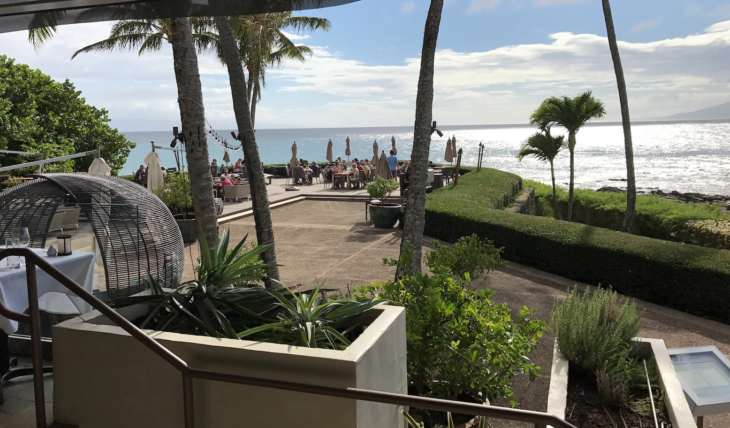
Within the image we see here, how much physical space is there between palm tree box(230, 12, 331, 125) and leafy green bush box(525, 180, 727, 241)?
11515 mm

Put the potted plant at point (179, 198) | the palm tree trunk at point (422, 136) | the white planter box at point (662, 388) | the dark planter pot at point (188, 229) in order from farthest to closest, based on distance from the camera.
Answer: the potted plant at point (179, 198), the dark planter pot at point (188, 229), the palm tree trunk at point (422, 136), the white planter box at point (662, 388)

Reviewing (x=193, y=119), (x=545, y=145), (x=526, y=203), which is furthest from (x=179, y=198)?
(x=526, y=203)

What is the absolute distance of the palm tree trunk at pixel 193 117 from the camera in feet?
16.3

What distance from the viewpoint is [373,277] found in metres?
8.42

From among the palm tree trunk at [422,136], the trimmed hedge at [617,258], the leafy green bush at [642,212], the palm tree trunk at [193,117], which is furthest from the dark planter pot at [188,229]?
the leafy green bush at [642,212]

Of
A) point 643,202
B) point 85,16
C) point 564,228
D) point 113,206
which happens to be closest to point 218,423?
point 85,16

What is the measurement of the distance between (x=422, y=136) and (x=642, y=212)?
10219 millimetres

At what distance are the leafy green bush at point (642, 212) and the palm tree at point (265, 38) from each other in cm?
1152

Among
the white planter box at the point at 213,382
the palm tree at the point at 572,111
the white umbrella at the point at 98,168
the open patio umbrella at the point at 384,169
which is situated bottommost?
the white planter box at the point at 213,382

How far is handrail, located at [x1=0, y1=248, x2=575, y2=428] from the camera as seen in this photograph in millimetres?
1675

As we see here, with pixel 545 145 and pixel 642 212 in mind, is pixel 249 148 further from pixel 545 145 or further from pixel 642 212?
pixel 545 145

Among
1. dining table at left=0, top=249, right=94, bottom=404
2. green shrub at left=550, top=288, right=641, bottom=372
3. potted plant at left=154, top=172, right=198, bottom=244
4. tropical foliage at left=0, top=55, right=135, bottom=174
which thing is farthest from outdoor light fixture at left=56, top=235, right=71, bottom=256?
tropical foliage at left=0, top=55, right=135, bottom=174

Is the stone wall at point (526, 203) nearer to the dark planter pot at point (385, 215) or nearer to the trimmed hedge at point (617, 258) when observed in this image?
the dark planter pot at point (385, 215)

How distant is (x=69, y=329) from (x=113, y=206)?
12.4ft
